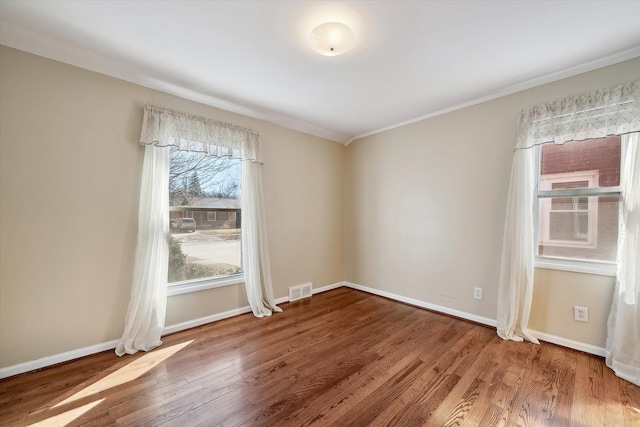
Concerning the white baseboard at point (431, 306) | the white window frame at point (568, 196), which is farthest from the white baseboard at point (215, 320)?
the white window frame at point (568, 196)

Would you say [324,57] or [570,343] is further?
[570,343]

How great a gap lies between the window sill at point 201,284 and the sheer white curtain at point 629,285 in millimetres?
3508

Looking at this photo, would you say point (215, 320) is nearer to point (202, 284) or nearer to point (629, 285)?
point (202, 284)

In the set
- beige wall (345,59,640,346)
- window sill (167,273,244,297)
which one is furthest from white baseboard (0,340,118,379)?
beige wall (345,59,640,346)

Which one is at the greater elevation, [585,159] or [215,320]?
[585,159]

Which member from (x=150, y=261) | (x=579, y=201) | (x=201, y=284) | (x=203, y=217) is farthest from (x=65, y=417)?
(x=579, y=201)

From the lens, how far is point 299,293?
371 centimetres

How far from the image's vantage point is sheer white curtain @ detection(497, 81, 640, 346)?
7.20ft

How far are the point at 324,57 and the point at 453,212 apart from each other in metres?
2.27

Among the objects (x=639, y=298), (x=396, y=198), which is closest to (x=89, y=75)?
(x=396, y=198)

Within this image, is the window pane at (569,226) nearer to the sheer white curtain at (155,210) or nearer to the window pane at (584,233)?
the window pane at (584,233)

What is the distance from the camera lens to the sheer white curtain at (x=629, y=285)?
193 centimetres

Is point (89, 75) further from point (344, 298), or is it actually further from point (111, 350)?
point (344, 298)

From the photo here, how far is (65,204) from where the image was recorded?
2100mm
